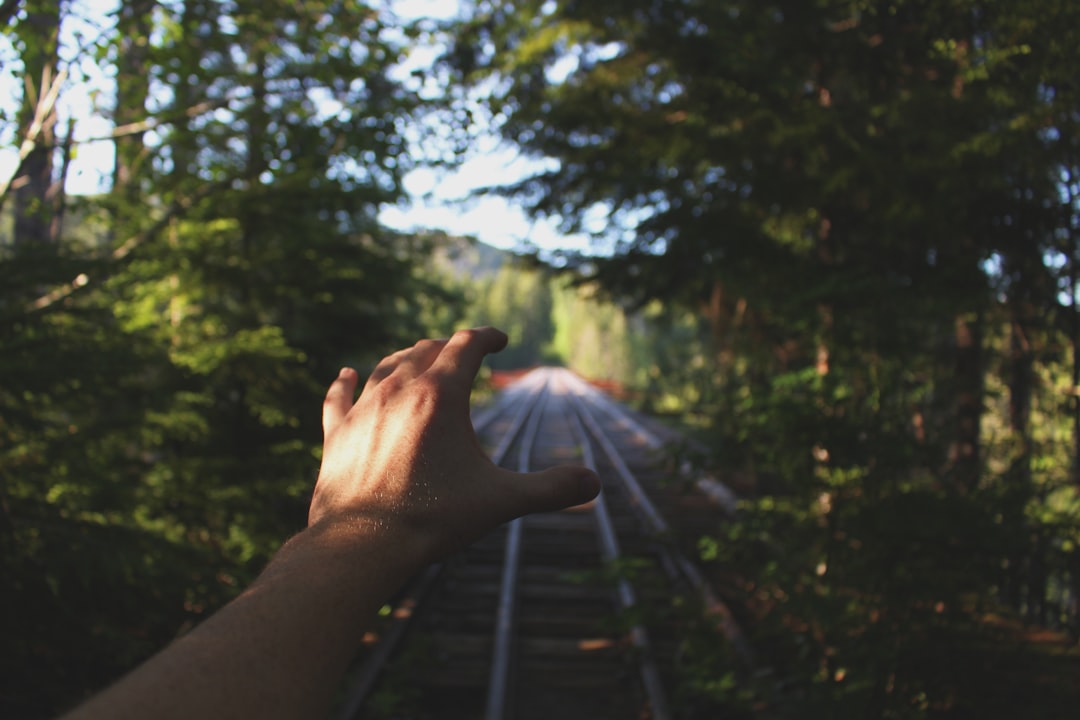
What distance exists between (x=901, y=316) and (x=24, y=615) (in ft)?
16.4

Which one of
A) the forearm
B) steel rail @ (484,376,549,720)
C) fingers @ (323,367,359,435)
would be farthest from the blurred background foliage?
the forearm

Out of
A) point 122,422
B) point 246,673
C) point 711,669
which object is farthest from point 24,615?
point 711,669

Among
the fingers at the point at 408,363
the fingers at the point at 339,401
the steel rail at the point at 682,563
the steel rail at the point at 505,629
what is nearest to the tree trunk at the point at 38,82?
the fingers at the point at 339,401

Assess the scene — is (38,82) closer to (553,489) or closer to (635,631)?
(553,489)

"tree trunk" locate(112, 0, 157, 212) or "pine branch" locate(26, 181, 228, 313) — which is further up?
"tree trunk" locate(112, 0, 157, 212)

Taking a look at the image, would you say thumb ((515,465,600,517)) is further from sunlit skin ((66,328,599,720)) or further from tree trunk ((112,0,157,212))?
tree trunk ((112,0,157,212))

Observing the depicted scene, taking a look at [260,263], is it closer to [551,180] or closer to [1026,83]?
[551,180]

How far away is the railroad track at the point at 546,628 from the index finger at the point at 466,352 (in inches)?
131

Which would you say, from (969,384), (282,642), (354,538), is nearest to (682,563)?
(969,384)

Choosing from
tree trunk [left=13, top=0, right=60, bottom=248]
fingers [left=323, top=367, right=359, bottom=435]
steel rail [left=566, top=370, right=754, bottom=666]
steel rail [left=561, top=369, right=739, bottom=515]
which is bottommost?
steel rail [left=566, top=370, right=754, bottom=666]

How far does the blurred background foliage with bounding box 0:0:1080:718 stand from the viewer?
3.28m

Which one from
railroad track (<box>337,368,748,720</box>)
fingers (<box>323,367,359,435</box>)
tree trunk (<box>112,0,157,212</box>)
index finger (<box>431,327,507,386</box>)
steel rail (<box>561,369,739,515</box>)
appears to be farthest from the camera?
steel rail (<box>561,369,739,515</box>)

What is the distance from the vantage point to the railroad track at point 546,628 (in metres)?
4.29

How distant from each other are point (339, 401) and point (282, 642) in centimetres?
76
